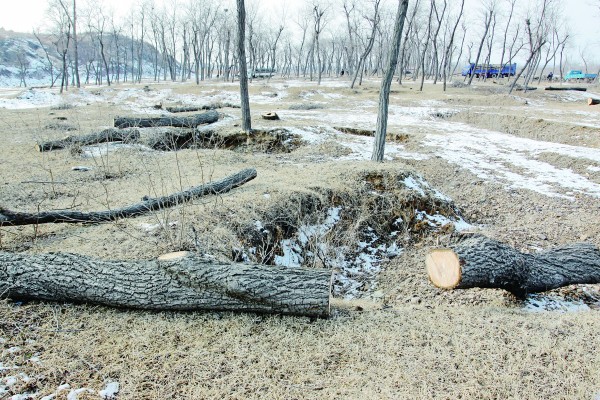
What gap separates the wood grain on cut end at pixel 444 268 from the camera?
3785mm

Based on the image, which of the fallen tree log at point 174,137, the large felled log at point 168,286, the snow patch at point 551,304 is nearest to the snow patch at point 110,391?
the large felled log at point 168,286

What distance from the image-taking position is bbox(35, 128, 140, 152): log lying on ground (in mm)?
9292

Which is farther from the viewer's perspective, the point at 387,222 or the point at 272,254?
the point at 387,222

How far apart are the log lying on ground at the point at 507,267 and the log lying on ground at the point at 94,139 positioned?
875 centimetres

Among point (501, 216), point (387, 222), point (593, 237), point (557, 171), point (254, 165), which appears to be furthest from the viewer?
point (557, 171)

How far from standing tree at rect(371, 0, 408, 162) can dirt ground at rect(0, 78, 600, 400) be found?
75cm

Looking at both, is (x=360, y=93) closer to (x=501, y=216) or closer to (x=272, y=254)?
(x=501, y=216)

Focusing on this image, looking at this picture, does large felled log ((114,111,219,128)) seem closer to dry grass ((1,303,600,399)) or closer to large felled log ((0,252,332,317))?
large felled log ((0,252,332,317))

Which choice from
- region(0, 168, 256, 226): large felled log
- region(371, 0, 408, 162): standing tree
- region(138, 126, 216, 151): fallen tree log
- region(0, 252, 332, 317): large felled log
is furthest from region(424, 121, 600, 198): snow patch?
region(0, 252, 332, 317): large felled log

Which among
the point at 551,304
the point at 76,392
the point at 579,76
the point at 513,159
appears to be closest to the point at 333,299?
the point at 76,392

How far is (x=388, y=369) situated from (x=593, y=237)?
579cm

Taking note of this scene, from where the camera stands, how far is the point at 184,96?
26328mm

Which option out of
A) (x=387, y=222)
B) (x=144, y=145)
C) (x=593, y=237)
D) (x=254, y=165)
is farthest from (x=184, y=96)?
(x=593, y=237)

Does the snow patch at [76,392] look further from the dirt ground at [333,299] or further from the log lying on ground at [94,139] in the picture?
the log lying on ground at [94,139]
